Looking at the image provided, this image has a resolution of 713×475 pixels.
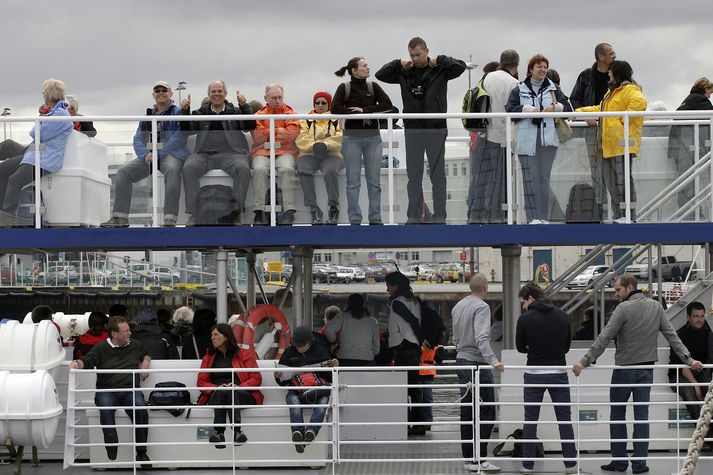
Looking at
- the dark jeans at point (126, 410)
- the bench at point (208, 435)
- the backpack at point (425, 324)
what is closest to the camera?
the dark jeans at point (126, 410)

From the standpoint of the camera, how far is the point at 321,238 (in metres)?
13.3

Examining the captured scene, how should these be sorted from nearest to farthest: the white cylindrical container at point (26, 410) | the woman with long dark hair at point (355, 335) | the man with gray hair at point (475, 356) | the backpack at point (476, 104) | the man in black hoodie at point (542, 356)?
the white cylindrical container at point (26, 410)
the man in black hoodie at point (542, 356)
the man with gray hair at point (475, 356)
the backpack at point (476, 104)
the woman with long dark hair at point (355, 335)

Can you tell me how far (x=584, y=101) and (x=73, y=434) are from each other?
6.96 metres

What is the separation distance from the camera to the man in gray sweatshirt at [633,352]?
11.9 m

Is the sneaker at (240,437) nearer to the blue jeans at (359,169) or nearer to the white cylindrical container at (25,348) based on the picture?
the white cylindrical container at (25,348)

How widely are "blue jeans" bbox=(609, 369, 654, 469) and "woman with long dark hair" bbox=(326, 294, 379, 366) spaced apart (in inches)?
109

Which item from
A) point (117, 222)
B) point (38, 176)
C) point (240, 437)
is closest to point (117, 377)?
point (240, 437)

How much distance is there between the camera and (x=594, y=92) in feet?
47.7

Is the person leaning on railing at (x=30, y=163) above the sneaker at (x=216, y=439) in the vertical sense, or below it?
above

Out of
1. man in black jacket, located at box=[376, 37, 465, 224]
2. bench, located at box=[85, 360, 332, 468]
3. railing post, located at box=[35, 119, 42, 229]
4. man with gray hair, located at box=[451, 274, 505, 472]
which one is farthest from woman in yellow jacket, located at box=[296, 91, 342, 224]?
railing post, located at box=[35, 119, 42, 229]

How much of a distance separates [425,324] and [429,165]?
1.94 m

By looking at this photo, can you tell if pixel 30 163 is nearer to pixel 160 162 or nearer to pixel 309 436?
pixel 160 162

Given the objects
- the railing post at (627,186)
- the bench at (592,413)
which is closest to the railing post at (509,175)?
the railing post at (627,186)

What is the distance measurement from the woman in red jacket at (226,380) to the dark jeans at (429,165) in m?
2.47
